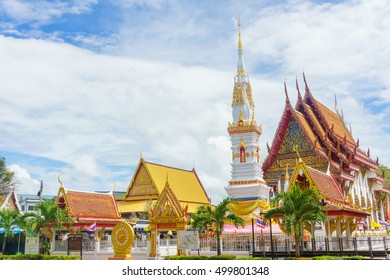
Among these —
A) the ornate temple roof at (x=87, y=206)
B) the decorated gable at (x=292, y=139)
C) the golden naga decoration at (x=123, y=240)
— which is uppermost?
the decorated gable at (x=292, y=139)

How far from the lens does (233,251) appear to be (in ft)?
78.3

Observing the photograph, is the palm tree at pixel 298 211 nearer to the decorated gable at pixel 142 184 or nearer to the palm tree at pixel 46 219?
the palm tree at pixel 46 219

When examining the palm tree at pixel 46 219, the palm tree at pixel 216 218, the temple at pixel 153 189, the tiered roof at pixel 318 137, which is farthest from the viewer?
the temple at pixel 153 189

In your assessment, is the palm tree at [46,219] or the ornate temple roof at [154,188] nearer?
the palm tree at [46,219]

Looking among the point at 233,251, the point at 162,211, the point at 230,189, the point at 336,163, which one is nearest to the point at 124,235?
the point at 162,211

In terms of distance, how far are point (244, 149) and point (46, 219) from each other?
1999cm

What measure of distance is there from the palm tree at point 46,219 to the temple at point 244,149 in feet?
52.1

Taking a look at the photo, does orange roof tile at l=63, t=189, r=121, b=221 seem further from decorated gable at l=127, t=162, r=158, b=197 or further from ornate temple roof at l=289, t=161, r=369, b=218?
ornate temple roof at l=289, t=161, r=369, b=218

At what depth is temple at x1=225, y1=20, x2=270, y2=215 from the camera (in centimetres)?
3962

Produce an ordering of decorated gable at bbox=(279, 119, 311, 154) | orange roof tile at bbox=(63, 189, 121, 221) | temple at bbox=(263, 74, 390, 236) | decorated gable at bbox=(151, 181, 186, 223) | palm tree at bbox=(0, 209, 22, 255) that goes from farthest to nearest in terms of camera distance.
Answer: decorated gable at bbox=(279, 119, 311, 154), temple at bbox=(263, 74, 390, 236), orange roof tile at bbox=(63, 189, 121, 221), palm tree at bbox=(0, 209, 22, 255), decorated gable at bbox=(151, 181, 186, 223)

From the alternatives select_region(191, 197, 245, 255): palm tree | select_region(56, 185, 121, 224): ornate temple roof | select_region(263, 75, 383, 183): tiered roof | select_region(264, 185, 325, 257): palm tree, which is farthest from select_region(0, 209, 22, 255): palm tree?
select_region(263, 75, 383, 183): tiered roof

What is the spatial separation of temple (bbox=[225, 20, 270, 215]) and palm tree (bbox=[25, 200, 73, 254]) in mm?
15872

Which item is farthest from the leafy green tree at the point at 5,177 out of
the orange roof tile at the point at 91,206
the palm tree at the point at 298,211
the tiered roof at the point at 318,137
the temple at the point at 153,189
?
the palm tree at the point at 298,211

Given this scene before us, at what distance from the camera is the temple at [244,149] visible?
130 ft
